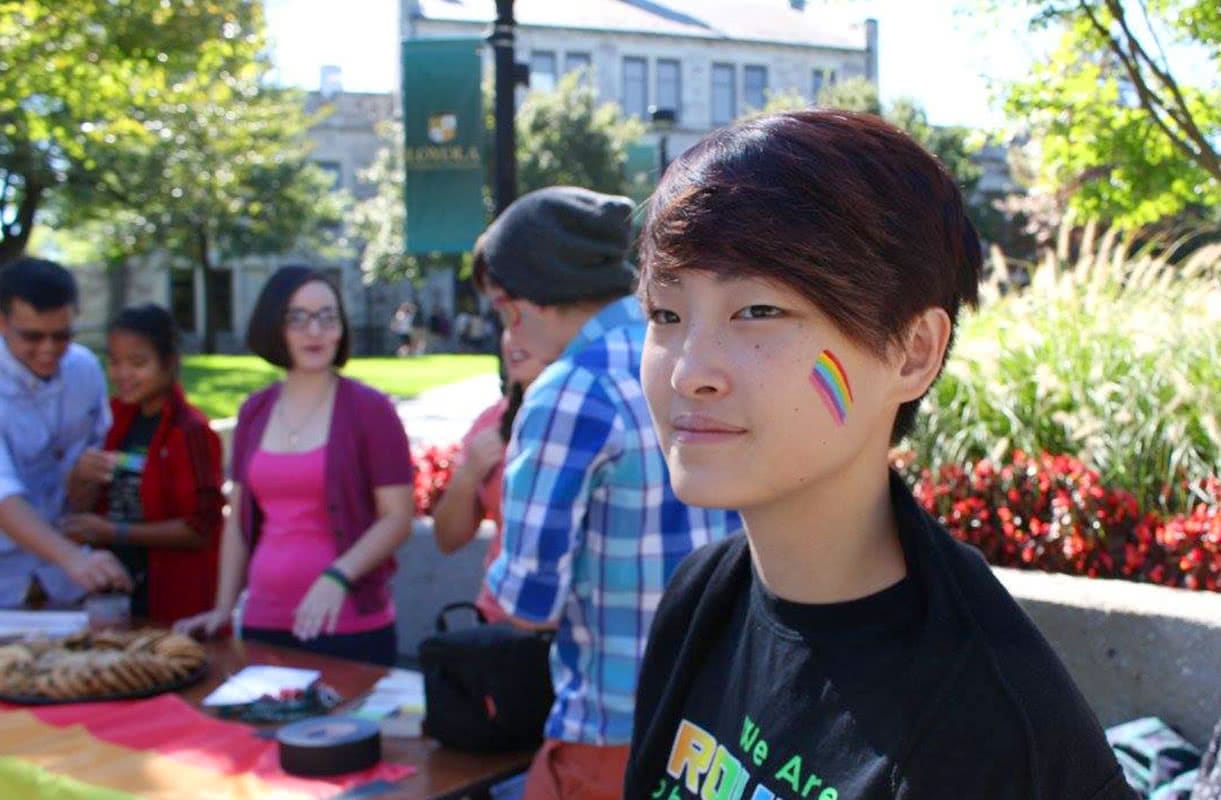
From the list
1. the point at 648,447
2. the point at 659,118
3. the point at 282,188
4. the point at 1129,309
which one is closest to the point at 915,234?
the point at 648,447

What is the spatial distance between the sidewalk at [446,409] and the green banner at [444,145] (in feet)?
15.5

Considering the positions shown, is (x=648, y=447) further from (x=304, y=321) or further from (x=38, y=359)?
(x=38, y=359)

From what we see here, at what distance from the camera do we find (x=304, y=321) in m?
3.86

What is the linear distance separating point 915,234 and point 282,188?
36.5m

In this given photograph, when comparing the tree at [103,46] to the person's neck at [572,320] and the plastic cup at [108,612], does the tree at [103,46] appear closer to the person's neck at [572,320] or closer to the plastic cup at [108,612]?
the plastic cup at [108,612]

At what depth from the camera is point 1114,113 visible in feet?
21.3

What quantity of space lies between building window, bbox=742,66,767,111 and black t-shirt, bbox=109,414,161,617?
5445 cm

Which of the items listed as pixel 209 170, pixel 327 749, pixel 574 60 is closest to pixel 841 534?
Answer: pixel 327 749

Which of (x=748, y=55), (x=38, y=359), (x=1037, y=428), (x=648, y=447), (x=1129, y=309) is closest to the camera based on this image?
(x=648, y=447)

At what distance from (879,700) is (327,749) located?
1.93 metres

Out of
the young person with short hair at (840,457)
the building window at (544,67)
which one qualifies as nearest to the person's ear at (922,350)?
the young person with short hair at (840,457)

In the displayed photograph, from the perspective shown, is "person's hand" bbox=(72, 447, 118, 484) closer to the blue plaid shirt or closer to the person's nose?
the blue plaid shirt

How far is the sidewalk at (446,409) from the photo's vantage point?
14.0m

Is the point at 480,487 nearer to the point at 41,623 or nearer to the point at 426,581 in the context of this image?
the point at 41,623
